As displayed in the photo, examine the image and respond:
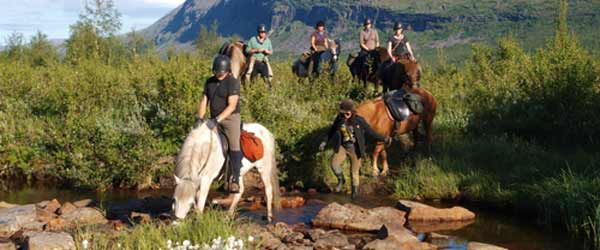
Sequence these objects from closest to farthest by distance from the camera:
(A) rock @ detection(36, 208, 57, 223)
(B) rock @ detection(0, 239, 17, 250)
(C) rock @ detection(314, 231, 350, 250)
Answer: (B) rock @ detection(0, 239, 17, 250) → (C) rock @ detection(314, 231, 350, 250) → (A) rock @ detection(36, 208, 57, 223)

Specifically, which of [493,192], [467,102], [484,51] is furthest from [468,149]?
[484,51]

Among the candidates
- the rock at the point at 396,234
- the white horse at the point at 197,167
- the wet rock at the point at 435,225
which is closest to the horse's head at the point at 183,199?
the white horse at the point at 197,167

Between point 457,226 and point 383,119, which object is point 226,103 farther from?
point 383,119

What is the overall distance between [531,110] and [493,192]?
462cm

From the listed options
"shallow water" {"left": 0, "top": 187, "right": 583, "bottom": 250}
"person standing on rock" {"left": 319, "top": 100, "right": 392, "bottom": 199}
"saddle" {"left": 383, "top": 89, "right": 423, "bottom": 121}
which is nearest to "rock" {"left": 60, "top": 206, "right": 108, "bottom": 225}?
"shallow water" {"left": 0, "top": 187, "right": 583, "bottom": 250}

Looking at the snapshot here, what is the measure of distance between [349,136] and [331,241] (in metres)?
3.23

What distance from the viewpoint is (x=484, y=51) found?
24.5 metres

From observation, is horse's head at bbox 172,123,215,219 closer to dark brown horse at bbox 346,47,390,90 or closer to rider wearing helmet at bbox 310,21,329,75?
dark brown horse at bbox 346,47,390,90

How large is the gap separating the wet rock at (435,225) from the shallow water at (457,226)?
0.05 m

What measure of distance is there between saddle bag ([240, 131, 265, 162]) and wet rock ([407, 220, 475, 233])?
2688 millimetres

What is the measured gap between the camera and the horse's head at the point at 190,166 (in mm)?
7801

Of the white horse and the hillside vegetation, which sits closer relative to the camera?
the white horse

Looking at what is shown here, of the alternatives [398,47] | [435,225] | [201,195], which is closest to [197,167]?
[201,195]

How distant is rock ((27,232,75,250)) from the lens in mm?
7266
